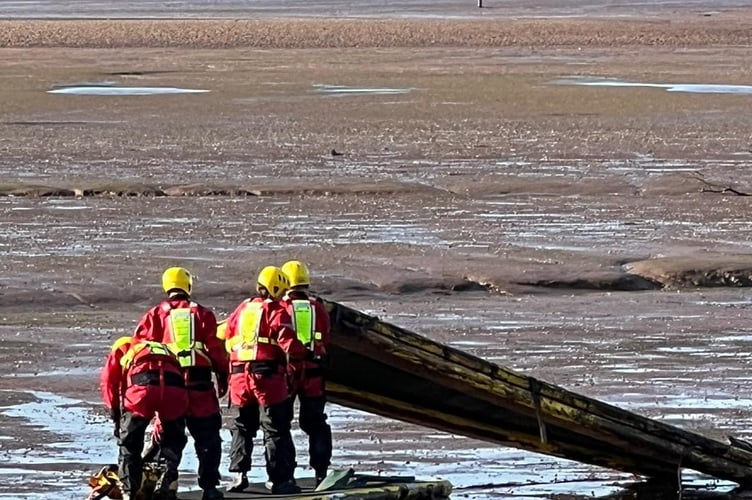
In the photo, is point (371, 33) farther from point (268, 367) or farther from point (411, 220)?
point (268, 367)

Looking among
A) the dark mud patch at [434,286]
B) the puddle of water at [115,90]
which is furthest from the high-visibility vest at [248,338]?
the puddle of water at [115,90]

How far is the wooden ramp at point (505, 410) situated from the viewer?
10805mm

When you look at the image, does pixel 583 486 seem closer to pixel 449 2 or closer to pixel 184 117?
pixel 184 117

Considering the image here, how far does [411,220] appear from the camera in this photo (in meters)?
20.6

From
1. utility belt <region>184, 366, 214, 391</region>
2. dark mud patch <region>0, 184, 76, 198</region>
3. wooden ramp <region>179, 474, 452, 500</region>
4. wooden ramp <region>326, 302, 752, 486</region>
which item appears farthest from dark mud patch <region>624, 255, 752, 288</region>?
utility belt <region>184, 366, 214, 391</region>

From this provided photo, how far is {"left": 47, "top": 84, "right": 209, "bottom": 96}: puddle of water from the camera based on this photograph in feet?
119

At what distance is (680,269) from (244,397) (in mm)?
8353

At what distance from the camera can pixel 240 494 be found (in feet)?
32.7

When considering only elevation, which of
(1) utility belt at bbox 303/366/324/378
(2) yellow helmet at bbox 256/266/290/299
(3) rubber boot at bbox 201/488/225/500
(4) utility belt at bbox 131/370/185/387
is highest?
(2) yellow helmet at bbox 256/266/290/299

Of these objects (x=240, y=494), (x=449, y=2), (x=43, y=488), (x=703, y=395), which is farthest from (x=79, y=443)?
(x=449, y=2)

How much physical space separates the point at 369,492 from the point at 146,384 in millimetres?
1338

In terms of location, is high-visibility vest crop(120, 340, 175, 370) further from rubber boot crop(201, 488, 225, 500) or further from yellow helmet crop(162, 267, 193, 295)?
rubber boot crop(201, 488, 225, 500)

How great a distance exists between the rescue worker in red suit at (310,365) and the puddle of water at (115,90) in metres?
26.4

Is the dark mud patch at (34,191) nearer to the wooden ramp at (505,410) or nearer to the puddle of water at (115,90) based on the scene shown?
the wooden ramp at (505,410)
